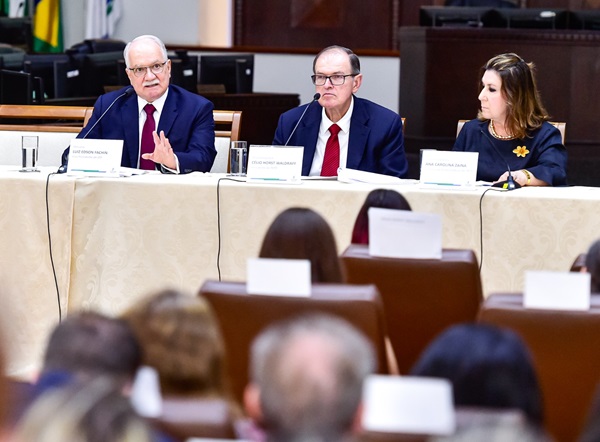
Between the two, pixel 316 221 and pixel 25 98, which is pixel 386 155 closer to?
pixel 316 221

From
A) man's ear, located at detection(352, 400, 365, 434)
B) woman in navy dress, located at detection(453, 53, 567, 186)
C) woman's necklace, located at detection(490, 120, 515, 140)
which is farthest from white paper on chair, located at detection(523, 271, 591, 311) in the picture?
woman's necklace, located at detection(490, 120, 515, 140)

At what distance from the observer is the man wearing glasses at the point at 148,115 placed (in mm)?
4578

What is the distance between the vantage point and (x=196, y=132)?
4605mm

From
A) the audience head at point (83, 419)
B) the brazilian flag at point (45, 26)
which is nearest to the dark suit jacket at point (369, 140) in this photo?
the audience head at point (83, 419)

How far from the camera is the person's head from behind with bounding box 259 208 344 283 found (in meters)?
2.59

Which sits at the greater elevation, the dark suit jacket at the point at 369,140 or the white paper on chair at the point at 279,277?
the dark suit jacket at the point at 369,140

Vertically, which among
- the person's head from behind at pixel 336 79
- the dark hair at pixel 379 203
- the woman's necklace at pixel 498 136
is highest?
the person's head from behind at pixel 336 79

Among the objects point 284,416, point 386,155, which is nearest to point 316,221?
point 284,416

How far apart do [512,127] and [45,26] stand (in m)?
8.12

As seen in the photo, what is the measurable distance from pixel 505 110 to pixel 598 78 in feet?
13.2

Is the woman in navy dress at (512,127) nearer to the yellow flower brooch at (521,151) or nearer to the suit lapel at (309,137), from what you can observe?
the yellow flower brooch at (521,151)

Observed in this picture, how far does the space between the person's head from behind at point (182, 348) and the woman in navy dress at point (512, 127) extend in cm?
274

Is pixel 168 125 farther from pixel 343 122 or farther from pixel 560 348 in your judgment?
pixel 560 348

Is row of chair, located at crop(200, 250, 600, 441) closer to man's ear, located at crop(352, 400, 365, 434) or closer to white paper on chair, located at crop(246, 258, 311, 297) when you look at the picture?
white paper on chair, located at crop(246, 258, 311, 297)
